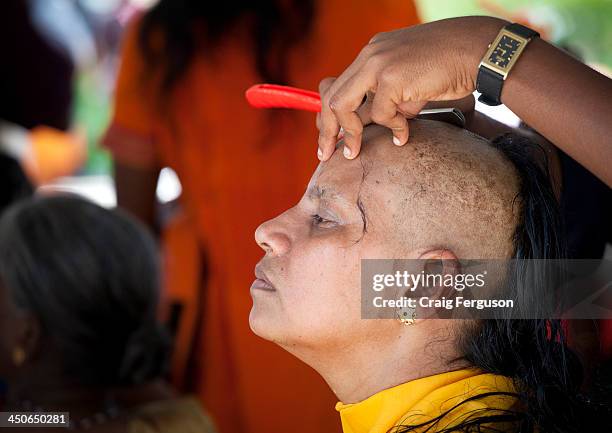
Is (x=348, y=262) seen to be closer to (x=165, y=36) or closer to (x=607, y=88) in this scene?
(x=607, y=88)

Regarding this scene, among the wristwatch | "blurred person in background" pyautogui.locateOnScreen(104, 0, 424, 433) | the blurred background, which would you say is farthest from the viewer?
the blurred background

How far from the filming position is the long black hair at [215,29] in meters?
2.26

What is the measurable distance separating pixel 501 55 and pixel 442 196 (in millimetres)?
232

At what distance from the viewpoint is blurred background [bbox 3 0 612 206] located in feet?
8.57

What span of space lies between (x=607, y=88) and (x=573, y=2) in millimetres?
1649

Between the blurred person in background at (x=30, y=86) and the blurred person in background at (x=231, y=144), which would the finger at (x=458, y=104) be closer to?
the blurred person in background at (x=231, y=144)

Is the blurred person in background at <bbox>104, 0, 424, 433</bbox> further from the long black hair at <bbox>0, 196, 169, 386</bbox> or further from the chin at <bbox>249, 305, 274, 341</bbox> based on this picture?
the chin at <bbox>249, 305, 274, 341</bbox>

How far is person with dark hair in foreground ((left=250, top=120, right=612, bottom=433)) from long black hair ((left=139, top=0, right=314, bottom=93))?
0.86 meters

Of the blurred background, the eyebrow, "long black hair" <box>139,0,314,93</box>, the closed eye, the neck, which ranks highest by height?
the blurred background

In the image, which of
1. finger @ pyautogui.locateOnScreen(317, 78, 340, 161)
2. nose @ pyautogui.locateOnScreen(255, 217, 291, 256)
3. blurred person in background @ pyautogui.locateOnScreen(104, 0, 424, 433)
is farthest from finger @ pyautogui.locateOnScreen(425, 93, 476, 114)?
blurred person in background @ pyautogui.locateOnScreen(104, 0, 424, 433)

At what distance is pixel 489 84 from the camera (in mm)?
1304

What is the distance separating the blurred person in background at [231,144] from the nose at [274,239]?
703mm

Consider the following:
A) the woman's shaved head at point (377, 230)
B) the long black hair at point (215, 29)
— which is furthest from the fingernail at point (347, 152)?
the long black hair at point (215, 29)

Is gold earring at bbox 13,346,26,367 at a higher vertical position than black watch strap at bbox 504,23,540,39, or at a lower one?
lower
